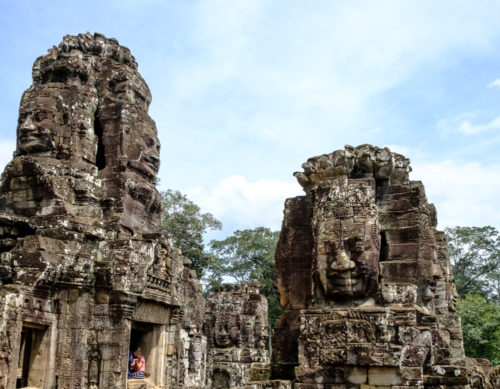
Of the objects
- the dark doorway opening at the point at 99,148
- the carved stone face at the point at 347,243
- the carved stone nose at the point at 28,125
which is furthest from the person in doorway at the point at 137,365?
the carved stone face at the point at 347,243

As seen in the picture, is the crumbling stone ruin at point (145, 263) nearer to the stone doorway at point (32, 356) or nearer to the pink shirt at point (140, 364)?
the stone doorway at point (32, 356)

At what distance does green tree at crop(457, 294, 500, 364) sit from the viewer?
24953mm

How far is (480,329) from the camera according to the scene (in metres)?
25.2

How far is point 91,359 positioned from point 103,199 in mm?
3719

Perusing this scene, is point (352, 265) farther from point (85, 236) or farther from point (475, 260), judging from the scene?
point (475, 260)

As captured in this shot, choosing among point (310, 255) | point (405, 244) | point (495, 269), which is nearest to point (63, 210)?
point (310, 255)

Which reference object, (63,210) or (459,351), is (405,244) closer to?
(459,351)

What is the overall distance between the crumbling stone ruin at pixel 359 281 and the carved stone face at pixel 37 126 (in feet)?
21.8

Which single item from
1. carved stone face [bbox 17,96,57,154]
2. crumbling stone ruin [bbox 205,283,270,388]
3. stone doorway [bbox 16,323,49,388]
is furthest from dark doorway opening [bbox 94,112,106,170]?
crumbling stone ruin [bbox 205,283,270,388]

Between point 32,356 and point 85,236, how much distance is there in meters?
2.59

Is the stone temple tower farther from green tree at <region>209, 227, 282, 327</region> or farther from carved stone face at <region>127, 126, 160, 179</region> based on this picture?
green tree at <region>209, 227, 282, 327</region>

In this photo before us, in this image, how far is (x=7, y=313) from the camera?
919cm

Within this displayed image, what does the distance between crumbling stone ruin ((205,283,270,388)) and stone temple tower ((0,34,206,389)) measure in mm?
8623

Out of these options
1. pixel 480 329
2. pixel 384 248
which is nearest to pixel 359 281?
pixel 384 248
